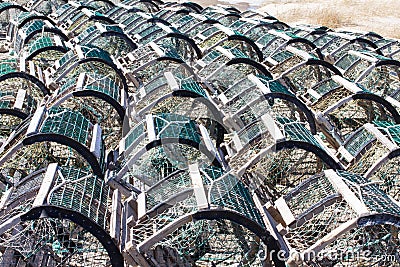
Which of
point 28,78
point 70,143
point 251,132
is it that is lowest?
point 70,143

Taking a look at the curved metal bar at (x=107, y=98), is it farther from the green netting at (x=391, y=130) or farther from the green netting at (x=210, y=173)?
the green netting at (x=391, y=130)

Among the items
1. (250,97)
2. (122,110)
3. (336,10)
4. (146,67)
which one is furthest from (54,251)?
(336,10)

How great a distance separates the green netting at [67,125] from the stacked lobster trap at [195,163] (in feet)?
0.07

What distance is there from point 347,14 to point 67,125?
20.2 m

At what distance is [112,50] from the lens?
11648 millimetres

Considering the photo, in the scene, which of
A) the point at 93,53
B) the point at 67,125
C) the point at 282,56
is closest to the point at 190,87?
the point at 67,125

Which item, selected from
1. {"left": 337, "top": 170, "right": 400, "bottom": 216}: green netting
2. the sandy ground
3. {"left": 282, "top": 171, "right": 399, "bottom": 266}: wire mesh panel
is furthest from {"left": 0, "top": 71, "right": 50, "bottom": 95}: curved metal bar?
the sandy ground

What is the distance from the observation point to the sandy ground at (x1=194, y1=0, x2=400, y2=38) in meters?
22.3

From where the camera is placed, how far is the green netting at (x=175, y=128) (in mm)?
6026

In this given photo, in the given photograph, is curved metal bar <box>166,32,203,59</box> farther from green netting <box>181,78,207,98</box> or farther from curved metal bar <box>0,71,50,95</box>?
curved metal bar <box>0,71,50,95</box>

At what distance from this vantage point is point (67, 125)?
611cm

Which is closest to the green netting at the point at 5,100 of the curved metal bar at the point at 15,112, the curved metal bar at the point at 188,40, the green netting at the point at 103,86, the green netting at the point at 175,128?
the curved metal bar at the point at 15,112

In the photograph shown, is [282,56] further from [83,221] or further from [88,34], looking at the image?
[83,221]

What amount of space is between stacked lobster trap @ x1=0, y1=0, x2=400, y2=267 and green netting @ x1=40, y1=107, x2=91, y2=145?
0.07 ft
